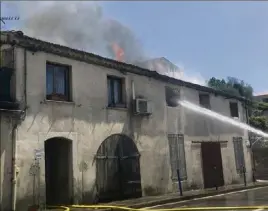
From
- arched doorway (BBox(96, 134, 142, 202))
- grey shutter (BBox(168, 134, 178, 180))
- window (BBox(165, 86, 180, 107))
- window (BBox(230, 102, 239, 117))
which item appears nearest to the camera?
arched doorway (BBox(96, 134, 142, 202))

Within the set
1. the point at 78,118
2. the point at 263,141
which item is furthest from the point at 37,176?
the point at 263,141

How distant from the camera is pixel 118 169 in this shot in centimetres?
1561

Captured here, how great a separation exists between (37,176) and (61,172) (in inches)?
58.8

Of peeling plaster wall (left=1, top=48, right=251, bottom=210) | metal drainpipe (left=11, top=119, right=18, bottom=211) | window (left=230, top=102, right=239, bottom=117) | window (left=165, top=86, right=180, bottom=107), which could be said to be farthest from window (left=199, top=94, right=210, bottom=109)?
metal drainpipe (left=11, top=119, right=18, bottom=211)

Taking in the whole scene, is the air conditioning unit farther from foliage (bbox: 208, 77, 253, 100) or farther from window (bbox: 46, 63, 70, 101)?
foliage (bbox: 208, 77, 253, 100)

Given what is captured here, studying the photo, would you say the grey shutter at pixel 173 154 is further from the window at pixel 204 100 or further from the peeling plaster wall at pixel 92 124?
the window at pixel 204 100

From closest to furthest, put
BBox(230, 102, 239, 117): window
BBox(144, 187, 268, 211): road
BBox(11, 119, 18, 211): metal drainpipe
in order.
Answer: BBox(11, 119, 18, 211): metal drainpipe
BBox(144, 187, 268, 211): road
BBox(230, 102, 239, 117): window

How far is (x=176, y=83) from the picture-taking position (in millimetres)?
20172

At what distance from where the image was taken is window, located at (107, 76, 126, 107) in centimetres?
1625

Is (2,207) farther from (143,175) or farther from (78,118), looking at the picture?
(143,175)

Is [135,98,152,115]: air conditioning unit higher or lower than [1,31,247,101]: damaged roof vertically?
lower

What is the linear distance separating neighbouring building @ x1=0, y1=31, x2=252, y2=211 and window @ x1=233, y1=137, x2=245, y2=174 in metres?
3.01

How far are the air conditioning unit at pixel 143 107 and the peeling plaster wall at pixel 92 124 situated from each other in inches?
14.6

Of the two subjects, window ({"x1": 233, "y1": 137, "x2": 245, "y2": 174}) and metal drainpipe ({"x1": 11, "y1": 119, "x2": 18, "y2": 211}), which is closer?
Answer: metal drainpipe ({"x1": 11, "y1": 119, "x2": 18, "y2": 211})
